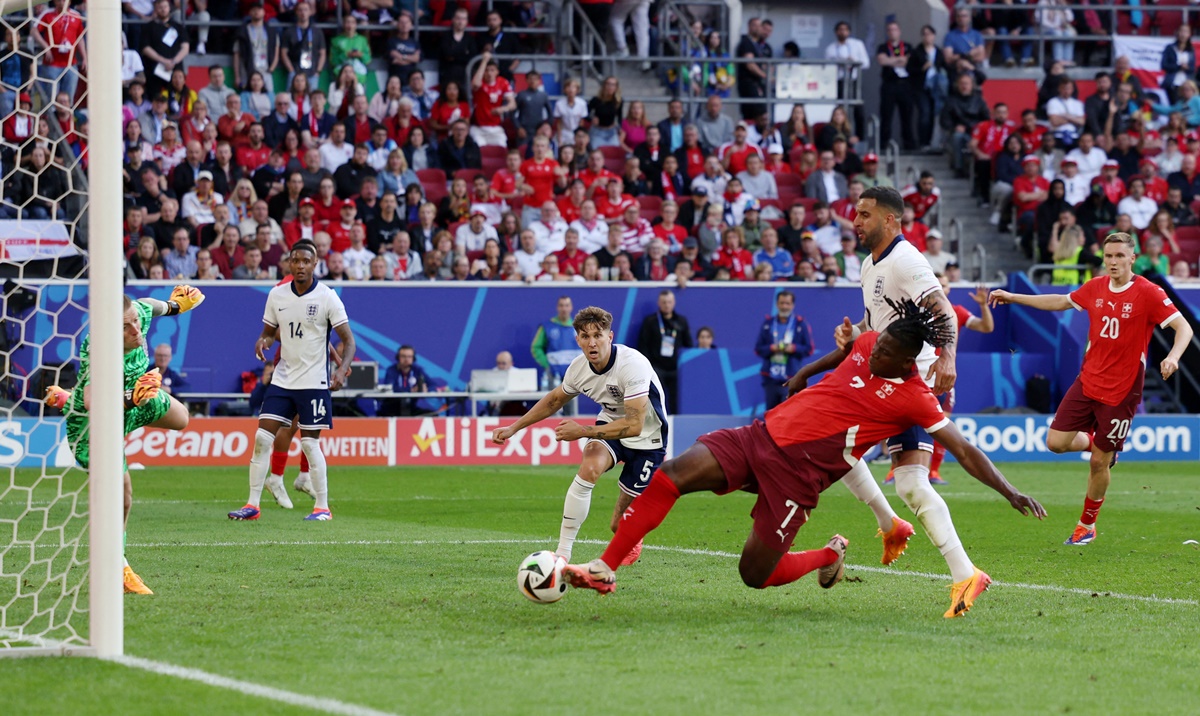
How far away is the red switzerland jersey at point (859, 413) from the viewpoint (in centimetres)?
747

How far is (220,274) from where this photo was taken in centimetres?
2080

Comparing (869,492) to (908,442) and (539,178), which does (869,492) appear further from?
(539,178)

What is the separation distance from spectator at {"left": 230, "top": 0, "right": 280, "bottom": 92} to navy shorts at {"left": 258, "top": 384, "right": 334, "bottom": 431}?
37.5ft

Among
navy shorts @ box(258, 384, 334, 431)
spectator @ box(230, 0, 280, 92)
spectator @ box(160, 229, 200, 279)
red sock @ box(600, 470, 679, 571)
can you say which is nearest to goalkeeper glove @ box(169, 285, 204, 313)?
red sock @ box(600, 470, 679, 571)

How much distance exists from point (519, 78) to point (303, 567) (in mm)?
17415

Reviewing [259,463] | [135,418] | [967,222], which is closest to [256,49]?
[259,463]

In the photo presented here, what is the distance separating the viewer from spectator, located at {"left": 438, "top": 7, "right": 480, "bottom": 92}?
24766 mm

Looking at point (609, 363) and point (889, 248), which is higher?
point (889, 248)

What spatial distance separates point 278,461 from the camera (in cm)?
1386

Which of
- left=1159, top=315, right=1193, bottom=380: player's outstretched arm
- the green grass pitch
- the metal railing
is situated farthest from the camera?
the metal railing

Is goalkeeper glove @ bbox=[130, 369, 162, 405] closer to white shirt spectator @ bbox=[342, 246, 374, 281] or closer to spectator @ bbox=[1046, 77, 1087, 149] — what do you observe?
white shirt spectator @ bbox=[342, 246, 374, 281]

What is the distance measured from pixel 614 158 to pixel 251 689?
767 inches

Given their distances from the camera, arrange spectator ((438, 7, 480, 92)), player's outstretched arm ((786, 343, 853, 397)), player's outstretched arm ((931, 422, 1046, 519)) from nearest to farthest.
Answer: player's outstretched arm ((931, 422, 1046, 519))
player's outstretched arm ((786, 343, 853, 397))
spectator ((438, 7, 480, 92))

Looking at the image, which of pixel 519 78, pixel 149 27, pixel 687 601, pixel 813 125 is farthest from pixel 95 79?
pixel 813 125
